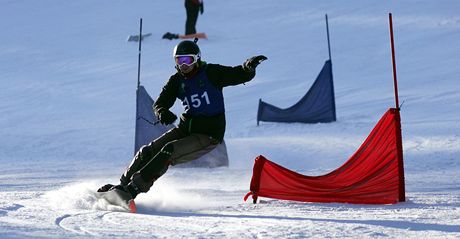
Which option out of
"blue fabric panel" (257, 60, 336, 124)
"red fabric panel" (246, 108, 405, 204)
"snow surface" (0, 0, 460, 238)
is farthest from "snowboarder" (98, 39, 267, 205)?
→ "blue fabric panel" (257, 60, 336, 124)

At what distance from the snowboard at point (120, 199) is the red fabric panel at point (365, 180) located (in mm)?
1046

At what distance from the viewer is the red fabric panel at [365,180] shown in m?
6.44

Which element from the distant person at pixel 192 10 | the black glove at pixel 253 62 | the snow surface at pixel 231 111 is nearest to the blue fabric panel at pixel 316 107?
the snow surface at pixel 231 111

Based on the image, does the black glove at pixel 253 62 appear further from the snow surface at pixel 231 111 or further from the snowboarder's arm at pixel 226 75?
the snow surface at pixel 231 111

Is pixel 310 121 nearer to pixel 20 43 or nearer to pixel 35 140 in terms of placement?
pixel 35 140

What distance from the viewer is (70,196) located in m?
6.88

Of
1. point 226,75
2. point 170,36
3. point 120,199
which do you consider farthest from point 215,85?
point 170,36

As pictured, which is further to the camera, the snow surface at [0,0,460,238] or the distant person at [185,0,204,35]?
the distant person at [185,0,204,35]

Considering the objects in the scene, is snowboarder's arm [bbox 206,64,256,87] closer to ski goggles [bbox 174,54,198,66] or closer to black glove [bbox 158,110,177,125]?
ski goggles [bbox 174,54,198,66]


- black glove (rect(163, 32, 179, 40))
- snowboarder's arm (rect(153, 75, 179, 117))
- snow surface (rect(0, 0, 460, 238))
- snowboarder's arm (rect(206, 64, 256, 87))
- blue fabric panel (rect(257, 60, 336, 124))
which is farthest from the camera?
black glove (rect(163, 32, 179, 40))

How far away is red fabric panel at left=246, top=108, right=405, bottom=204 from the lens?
644 centimetres

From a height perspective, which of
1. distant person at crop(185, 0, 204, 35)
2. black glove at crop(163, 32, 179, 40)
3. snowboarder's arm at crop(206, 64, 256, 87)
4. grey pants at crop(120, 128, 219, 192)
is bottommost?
grey pants at crop(120, 128, 219, 192)

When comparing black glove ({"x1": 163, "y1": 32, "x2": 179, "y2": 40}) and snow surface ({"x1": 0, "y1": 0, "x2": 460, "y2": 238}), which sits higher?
black glove ({"x1": 163, "y1": 32, "x2": 179, "y2": 40})

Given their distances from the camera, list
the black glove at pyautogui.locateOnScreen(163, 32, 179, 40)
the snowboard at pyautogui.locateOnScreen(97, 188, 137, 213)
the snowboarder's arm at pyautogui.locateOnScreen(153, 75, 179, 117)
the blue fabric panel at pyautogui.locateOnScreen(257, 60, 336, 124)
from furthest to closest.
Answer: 1. the black glove at pyautogui.locateOnScreen(163, 32, 179, 40)
2. the blue fabric panel at pyautogui.locateOnScreen(257, 60, 336, 124)
3. the snowboarder's arm at pyautogui.locateOnScreen(153, 75, 179, 117)
4. the snowboard at pyautogui.locateOnScreen(97, 188, 137, 213)
